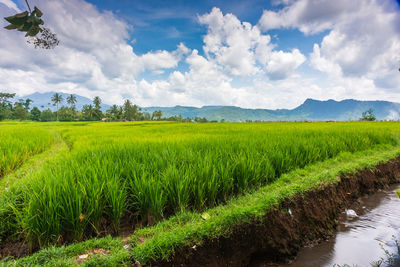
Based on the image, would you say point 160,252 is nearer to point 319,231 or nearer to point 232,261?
point 232,261

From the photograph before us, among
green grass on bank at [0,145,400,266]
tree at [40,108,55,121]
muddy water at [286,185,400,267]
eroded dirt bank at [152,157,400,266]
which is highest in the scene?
tree at [40,108,55,121]

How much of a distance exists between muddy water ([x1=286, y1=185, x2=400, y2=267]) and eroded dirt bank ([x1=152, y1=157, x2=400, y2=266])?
109 mm

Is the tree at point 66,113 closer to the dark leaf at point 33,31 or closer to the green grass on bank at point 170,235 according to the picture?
the green grass on bank at point 170,235

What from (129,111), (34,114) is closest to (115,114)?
(129,111)

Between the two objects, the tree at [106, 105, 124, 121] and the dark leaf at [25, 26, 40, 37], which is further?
the tree at [106, 105, 124, 121]

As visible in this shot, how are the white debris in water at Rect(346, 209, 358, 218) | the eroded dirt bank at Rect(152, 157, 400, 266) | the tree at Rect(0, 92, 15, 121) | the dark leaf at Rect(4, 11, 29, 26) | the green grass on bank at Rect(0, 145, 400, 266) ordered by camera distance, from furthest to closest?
the tree at Rect(0, 92, 15, 121)
the white debris in water at Rect(346, 209, 358, 218)
the eroded dirt bank at Rect(152, 157, 400, 266)
the green grass on bank at Rect(0, 145, 400, 266)
the dark leaf at Rect(4, 11, 29, 26)

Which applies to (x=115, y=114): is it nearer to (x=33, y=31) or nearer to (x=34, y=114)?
(x=34, y=114)

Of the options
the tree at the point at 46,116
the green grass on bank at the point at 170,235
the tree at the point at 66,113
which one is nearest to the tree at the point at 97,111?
the tree at the point at 66,113

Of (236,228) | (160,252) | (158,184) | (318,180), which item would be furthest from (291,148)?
(160,252)

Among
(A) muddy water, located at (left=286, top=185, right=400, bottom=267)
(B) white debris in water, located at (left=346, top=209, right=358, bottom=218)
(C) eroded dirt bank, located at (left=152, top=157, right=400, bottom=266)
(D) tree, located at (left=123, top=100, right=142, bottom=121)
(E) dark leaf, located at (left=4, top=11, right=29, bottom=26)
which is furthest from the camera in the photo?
(D) tree, located at (left=123, top=100, right=142, bottom=121)

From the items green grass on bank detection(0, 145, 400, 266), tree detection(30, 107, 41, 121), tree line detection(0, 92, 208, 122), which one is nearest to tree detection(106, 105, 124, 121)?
tree line detection(0, 92, 208, 122)

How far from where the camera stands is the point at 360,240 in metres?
2.18

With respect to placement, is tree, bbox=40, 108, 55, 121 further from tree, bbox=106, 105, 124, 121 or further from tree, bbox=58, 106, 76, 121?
tree, bbox=106, 105, 124, 121

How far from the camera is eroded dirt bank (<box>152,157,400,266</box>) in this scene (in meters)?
1.69
